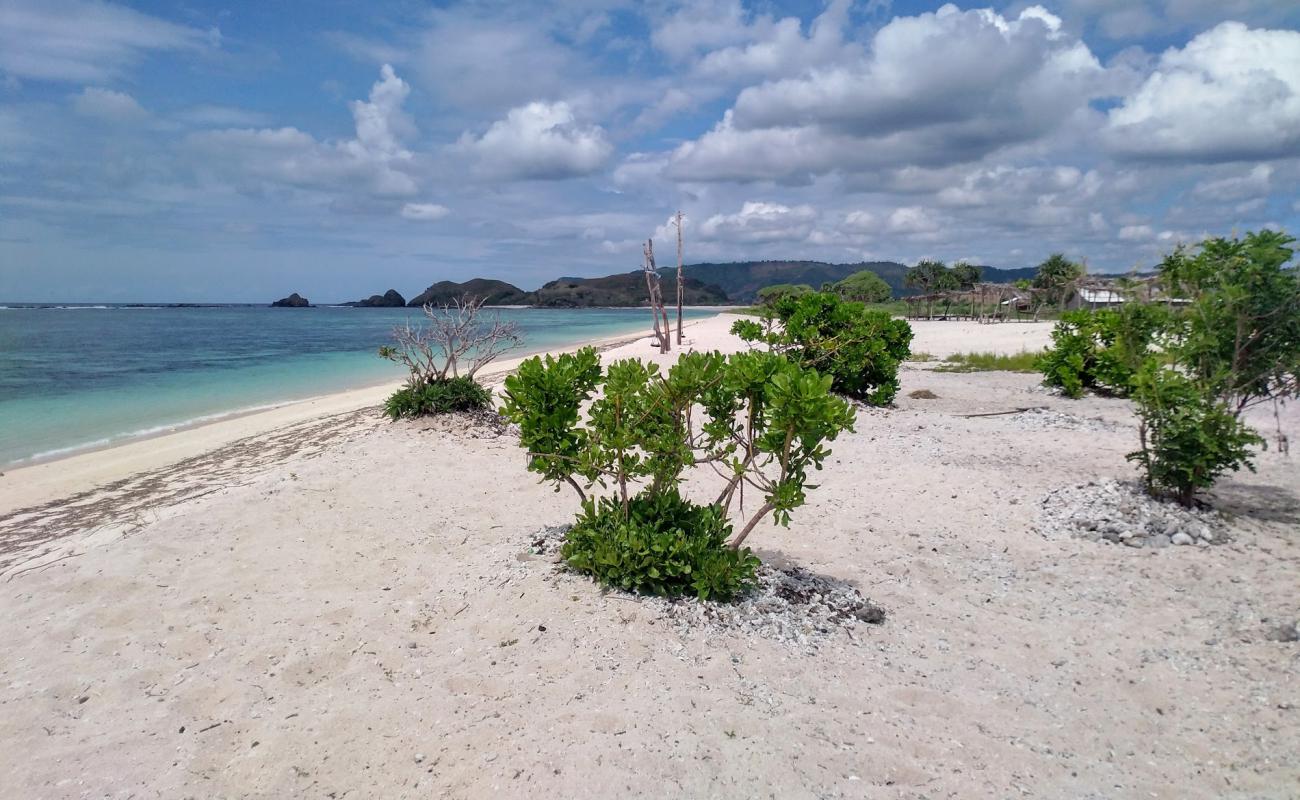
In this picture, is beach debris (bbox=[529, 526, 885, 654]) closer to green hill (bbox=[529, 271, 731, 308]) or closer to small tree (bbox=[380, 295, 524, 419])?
small tree (bbox=[380, 295, 524, 419])

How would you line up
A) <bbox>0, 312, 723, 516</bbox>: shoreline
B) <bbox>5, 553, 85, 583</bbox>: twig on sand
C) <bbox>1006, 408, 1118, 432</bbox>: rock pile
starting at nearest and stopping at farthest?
<bbox>5, 553, 85, 583</bbox>: twig on sand < <bbox>0, 312, 723, 516</bbox>: shoreline < <bbox>1006, 408, 1118, 432</bbox>: rock pile

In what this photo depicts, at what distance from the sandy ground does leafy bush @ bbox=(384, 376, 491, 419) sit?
3473 millimetres

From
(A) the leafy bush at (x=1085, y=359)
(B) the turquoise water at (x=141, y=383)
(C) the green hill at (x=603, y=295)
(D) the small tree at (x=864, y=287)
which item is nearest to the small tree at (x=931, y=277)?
(D) the small tree at (x=864, y=287)

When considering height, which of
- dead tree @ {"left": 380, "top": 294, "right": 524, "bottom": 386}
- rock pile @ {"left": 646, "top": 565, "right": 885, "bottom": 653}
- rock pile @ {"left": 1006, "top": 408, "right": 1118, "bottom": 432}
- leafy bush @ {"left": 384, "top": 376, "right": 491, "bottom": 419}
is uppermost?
dead tree @ {"left": 380, "top": 294, "right": 524, "bottom": 386}

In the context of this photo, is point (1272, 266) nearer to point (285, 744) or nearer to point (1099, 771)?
point (1099, 771)

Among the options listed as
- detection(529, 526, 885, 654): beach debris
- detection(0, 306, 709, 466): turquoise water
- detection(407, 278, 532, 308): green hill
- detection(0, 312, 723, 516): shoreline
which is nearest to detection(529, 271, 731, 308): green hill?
detection(407, 278, 532, 308): green hill

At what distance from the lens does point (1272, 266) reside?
631 cm

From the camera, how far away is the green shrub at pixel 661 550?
4277 millimetres

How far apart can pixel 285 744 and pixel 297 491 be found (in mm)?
4483

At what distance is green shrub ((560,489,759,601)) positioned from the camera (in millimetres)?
4277

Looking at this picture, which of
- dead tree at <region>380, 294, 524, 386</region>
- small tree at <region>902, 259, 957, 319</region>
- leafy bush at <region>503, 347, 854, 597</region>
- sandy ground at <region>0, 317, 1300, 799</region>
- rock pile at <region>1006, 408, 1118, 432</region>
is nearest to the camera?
sandy ground at <region>0, 317, 1300, 799</region>

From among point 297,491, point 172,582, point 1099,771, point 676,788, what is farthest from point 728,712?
point 297,491

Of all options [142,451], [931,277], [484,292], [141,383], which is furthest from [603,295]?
[142,451]

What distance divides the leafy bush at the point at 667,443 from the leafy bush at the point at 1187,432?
12.9ft
